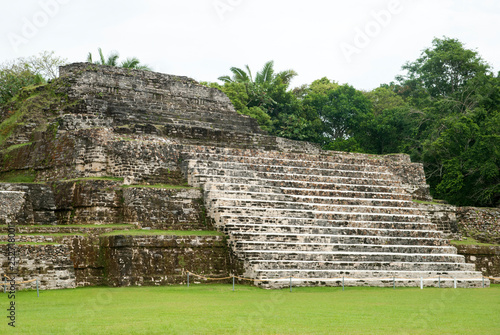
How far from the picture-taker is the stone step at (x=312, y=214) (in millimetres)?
15922

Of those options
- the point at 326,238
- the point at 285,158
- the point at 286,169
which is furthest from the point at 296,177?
the point at 326,238

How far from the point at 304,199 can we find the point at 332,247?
2190 millimetres

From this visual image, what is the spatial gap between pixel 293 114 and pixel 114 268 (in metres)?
21.4

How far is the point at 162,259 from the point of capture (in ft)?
46.9

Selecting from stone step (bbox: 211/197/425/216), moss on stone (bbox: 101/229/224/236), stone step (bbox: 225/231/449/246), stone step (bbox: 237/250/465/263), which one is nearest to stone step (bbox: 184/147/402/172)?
stone step (bbox: 211/197/425/216)

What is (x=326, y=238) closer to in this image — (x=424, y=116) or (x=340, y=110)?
(x=424, y=116)

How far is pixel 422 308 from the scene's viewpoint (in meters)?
11.0

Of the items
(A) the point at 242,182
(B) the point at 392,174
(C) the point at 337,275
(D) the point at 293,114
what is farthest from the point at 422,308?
(D) the point at 293,114

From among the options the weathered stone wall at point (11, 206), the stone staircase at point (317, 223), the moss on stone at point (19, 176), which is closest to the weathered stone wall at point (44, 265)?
the weathered stone wall at point (11, 206)

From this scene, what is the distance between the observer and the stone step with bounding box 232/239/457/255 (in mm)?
14859

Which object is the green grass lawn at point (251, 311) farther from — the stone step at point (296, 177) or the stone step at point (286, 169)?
the stone step at point (286, 169)

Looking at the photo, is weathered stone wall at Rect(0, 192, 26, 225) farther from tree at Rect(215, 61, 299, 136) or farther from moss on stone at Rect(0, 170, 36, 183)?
tree at Rect(215, 61, 299, 136)

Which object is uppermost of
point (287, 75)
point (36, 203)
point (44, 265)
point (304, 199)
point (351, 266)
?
point (287, 75)

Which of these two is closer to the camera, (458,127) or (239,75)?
(458,127)
